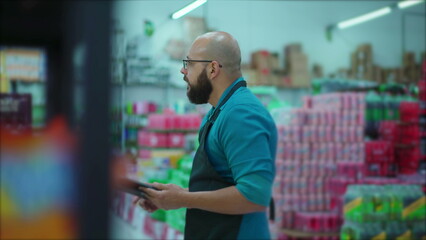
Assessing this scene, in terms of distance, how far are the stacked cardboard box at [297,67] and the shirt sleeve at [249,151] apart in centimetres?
1154

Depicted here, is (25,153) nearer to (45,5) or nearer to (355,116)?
(45,5)

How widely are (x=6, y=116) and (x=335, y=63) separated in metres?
13.9

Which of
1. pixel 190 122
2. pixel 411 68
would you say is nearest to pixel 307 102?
pixel 190 122

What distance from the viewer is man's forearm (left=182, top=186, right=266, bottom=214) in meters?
1.29

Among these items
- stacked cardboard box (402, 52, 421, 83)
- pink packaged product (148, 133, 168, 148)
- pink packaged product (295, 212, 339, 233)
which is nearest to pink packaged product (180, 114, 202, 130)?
pink packaged product (148, 133, 168, 148)

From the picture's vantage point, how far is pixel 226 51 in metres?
1.29

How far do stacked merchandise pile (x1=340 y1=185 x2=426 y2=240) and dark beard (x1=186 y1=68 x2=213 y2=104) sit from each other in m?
3.60

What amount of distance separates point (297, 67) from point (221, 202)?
11.9 meters

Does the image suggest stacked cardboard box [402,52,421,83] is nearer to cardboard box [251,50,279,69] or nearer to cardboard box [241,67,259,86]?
cardboard box [251,50,279,69]

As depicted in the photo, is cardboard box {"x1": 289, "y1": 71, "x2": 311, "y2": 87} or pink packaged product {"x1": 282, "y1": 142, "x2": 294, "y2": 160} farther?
cardboard box {"x1": 289, "y1": 71, "x2": 311, "y2": 87}

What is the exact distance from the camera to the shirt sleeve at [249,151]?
4.14 ft

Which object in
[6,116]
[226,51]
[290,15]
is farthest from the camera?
[290,15]

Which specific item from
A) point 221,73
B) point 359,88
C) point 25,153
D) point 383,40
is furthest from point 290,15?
point 25,153

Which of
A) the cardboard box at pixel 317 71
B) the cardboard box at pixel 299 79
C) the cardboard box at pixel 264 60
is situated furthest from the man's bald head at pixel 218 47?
the cardboard box at pixel 317 71
